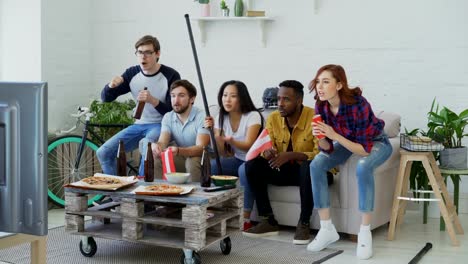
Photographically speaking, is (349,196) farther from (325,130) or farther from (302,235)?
(325,130)

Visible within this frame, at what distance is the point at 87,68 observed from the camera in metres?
6.26

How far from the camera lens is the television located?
1168 millimetres

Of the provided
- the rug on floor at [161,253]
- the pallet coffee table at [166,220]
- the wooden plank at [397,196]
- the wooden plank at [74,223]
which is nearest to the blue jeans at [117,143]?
the rug on floor at [161,253]

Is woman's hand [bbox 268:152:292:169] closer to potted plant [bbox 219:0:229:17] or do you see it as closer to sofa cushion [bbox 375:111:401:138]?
sofa cushion [bbox 375:111:401:138]

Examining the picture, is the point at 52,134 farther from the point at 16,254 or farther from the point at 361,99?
the point at 361,99

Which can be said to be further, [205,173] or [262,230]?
[262,230]

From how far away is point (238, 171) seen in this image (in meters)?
4.61

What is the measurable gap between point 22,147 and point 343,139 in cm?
297

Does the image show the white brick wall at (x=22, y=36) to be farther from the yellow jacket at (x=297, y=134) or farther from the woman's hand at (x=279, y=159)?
the woman's hand at (x=279, y=159)

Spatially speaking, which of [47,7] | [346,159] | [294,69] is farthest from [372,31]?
[47,7]

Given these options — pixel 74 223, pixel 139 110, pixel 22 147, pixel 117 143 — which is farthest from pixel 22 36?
pixel 22 147

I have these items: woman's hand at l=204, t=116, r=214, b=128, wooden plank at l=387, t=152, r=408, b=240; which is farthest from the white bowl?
wooden plank at l=387, t=152, r=408, b=240

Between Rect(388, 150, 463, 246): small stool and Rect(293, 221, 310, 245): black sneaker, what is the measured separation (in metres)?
0.53

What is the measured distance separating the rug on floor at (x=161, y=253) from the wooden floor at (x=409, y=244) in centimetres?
16
